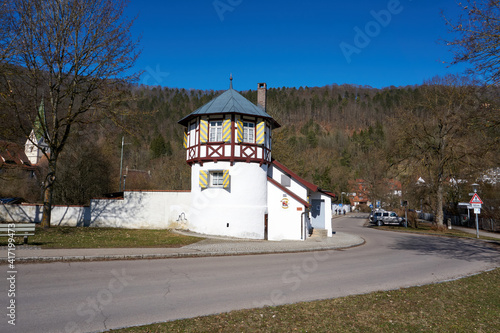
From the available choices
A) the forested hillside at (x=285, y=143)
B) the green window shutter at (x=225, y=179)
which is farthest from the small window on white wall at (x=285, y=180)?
the forested hillside at (x=285, y=143)

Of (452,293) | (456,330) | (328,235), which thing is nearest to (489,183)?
(328,235)

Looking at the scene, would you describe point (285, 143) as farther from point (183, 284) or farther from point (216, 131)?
point (183, 284)

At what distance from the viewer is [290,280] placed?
954 centimetres

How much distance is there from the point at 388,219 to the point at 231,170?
1029 inches

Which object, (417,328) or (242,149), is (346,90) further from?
(417,328)

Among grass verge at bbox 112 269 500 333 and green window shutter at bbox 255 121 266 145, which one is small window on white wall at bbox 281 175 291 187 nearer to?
green window shutter at bbox 255 121 266 145

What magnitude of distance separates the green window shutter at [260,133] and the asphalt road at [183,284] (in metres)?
8.68

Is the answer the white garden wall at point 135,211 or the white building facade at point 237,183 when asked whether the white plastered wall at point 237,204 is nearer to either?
the white building facade at point 237,183

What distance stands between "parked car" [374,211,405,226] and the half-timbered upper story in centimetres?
2361

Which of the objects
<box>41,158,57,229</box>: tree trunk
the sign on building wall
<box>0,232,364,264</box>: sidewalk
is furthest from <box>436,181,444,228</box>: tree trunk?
<box>41,158,57,229</box>: tree trunk

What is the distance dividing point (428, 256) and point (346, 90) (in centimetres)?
15664

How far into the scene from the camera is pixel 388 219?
39.4m

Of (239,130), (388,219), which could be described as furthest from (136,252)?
(388,219)

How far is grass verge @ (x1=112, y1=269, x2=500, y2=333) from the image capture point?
18.6ft
